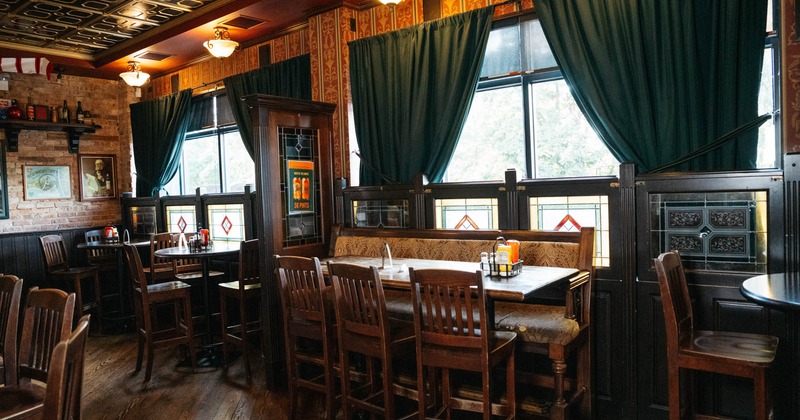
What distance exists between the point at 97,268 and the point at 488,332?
571 centimetres

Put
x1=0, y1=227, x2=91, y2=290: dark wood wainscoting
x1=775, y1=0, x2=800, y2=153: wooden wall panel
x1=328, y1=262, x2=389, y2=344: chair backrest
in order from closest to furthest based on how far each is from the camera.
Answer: x1=775, y1=0, x2=800, y2=153: wooden wall panel, x1=328, y1=262, x2=389, y2=344: chair backrest, x1=0, y1=227, x2=91, y2=290: dark wood wainscoting

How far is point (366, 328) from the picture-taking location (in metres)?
3.29

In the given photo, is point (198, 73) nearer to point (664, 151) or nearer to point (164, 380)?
point (164, 380)

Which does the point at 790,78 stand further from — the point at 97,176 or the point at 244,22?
the point at 97,176

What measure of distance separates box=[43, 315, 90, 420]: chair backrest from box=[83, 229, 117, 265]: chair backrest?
18.2 ft

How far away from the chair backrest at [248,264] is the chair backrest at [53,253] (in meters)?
3.17

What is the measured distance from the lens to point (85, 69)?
7.73 metres

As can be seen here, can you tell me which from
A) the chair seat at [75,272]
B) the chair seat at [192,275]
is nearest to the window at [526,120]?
the chair seat at [192,275]

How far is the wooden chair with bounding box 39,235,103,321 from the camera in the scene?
6504 millimetres

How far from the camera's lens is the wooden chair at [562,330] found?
326 centimetres

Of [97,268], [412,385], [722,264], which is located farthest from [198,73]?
[722,264]

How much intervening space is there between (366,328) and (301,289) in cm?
65

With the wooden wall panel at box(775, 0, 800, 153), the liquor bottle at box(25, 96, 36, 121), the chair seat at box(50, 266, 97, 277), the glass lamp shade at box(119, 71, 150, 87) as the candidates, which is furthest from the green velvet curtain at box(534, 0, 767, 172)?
the liquor bottle at box(25, 96, 36, 121)

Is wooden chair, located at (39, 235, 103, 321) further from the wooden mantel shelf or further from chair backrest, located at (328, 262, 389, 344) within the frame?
chair backrest, located at (328, 262, 389, 344)
